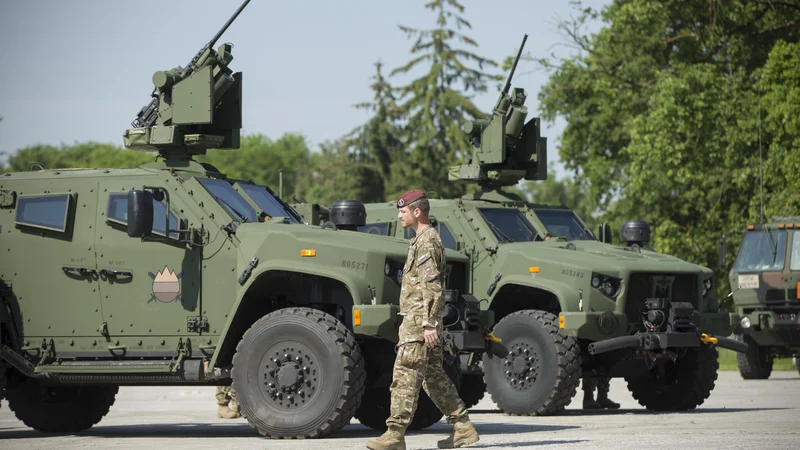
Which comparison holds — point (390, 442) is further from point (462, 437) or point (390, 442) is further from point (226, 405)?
point (226, 405)

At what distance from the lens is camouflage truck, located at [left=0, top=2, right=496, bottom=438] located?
11.6 m

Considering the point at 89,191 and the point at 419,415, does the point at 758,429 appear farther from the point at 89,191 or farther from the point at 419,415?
the point at 89,191

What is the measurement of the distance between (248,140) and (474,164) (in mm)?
92545

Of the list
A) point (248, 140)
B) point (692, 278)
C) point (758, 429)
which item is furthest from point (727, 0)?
point (248, 140)

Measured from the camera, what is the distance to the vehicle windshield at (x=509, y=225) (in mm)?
16812

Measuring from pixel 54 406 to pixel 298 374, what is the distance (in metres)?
3.22

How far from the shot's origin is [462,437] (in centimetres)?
1047

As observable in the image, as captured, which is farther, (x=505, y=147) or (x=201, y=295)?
(x=505, y=147)

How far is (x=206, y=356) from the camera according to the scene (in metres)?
12.3

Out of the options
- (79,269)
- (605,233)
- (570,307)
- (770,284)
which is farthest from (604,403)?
(79,269)

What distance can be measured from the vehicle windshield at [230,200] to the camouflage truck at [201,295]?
18 mm

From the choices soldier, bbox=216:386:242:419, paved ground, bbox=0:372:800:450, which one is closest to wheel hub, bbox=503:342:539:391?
paved ground, bbox=0:372:800:450

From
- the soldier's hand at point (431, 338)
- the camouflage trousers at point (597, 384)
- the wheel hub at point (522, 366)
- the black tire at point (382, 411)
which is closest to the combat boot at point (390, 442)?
the soldier's hand at point (431, 338)

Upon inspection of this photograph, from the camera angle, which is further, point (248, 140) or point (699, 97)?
point (248, 140)
